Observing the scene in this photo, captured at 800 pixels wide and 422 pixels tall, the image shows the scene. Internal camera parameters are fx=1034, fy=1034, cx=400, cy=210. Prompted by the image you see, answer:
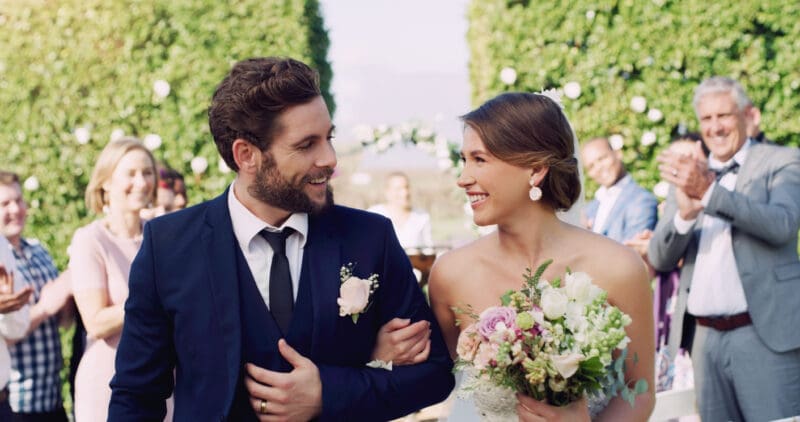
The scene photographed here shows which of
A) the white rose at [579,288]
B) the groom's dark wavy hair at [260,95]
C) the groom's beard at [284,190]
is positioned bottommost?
the white rose at [579,288]

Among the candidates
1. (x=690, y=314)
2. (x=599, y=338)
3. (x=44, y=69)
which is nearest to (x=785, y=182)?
(x=690, y=314)

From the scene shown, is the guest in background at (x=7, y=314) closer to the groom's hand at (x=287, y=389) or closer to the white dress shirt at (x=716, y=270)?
the groom's hand at (x=287, y=389)

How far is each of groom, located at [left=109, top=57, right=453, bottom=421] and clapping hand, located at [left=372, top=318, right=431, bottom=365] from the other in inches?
1.2

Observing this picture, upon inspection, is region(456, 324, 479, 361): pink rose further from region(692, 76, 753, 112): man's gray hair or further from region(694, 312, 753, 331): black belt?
region(692, 76, 753, 112): man's gray hair

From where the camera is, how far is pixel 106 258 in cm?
520

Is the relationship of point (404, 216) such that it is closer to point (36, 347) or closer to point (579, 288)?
point (36, 347)

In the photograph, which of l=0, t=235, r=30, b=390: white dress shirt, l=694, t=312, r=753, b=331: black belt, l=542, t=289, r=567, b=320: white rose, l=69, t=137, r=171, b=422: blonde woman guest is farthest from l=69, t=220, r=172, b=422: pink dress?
l=694, t=312, r=753, b=331: black belt

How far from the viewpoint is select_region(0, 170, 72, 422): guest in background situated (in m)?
5.39

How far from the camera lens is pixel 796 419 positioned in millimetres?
3424

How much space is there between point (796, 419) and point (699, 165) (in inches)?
83.5

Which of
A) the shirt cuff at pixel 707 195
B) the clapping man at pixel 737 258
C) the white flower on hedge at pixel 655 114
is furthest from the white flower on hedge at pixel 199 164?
the shirt cuff at pixel 707 195

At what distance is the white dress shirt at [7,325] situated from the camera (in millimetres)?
4781

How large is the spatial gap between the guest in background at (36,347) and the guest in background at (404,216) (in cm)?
449

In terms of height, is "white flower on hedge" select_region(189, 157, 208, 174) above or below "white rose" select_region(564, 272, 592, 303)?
below
